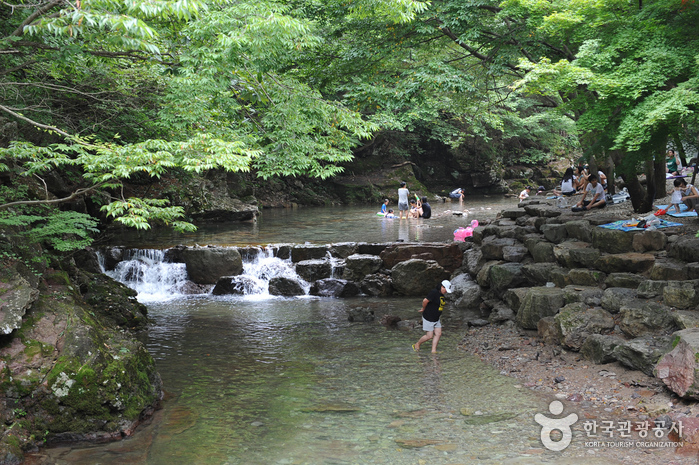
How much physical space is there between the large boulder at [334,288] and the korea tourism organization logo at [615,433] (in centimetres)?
824

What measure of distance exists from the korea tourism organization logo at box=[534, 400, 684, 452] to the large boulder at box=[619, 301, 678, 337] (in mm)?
2040

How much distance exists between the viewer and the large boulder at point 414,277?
1386cm

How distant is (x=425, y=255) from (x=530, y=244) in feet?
11.4

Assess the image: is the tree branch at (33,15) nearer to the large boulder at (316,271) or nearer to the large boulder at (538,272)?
the large boulder at (316,271)

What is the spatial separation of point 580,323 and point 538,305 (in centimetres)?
120

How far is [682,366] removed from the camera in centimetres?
604

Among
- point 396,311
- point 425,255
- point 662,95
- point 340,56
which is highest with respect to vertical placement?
point 340,56

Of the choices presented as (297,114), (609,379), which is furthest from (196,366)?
(609,379)

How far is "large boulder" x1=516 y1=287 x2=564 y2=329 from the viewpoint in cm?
936

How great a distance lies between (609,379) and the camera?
23.3 feet

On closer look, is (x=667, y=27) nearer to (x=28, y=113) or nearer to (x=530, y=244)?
(x=530, y=244)

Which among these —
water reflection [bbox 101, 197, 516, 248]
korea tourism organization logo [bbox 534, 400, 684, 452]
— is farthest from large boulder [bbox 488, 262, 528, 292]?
korea tourism organization logo [bbox 534, 400, 684, 452]

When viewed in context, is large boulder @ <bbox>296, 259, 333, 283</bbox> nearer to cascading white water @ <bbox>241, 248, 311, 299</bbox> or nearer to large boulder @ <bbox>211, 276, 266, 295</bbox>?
cascading white water @ <bbox>241, 248, 311, 299</bbox>

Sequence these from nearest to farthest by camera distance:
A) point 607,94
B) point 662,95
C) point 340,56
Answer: point 662,95
point 607,94
point 340,56
